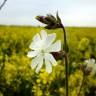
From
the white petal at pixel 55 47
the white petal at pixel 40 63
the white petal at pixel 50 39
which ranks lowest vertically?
the white petal at pixel 40 63

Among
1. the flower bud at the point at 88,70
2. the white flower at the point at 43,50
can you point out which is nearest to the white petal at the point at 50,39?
the white flower at the point at 43,50

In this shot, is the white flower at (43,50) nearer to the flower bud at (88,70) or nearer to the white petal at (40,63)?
the white petal at (40,63)

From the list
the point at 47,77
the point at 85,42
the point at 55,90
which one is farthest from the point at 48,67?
the point at 85,42

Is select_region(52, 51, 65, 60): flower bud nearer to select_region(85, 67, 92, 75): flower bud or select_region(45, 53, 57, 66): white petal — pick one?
select_region(45, 53, 57, 66): white petal

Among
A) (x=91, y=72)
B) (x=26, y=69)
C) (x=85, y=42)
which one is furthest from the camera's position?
(x=85, y=42)

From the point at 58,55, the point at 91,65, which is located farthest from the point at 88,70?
the point at 58,55

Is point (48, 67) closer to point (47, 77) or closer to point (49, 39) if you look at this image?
point (49, 39)

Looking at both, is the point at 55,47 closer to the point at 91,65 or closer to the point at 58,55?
the point at 58,55

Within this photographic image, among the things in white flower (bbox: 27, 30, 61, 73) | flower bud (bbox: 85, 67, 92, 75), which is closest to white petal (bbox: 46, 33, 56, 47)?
white flower (bbox: 27, 30, 61, 73)
